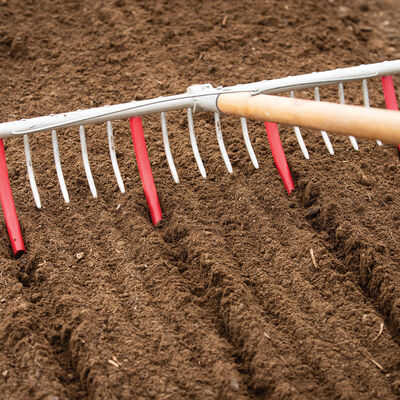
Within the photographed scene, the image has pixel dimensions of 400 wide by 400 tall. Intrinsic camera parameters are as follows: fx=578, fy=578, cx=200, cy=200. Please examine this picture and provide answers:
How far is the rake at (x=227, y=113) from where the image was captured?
2.63 metres

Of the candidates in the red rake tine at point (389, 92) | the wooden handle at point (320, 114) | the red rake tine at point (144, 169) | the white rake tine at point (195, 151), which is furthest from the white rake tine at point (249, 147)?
the red rake tine at point (389, 92)

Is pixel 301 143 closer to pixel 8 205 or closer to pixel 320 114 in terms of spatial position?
pixel 320 114

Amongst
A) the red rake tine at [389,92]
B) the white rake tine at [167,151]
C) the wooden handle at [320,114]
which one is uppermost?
the wooden handle at [320,114]

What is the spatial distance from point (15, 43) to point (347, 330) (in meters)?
3.42

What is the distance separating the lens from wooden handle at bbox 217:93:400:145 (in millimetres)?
2352

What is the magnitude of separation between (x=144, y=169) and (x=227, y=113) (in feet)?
2.05

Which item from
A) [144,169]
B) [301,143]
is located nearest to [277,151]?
[301,143]

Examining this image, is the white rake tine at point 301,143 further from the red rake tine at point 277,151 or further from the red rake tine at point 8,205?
the red rake tine at point 8,205

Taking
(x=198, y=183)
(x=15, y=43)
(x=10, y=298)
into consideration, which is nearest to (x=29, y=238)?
(x=10, y=298)

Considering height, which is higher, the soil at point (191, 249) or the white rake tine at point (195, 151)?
the white rake tine at point (195, 151)

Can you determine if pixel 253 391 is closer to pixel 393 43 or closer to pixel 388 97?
pixel 388 97

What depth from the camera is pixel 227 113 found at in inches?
121

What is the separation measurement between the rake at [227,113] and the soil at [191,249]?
0.32 feet

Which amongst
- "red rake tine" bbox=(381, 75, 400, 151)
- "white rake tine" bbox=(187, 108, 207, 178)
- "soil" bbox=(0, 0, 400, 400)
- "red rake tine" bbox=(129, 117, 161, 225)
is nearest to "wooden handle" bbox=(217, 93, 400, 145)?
"white rake tine" bbox=(187, 108, 207, 178)
